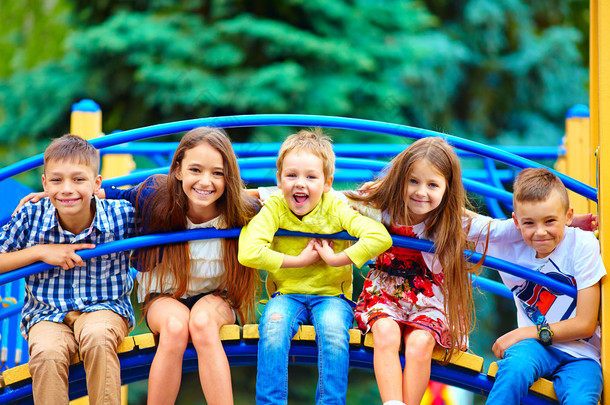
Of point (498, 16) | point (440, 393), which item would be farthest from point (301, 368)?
point (498, 16)

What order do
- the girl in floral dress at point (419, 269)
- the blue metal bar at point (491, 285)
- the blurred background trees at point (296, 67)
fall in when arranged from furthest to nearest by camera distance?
the blurred background trees at point (296, 67) < the blue metal bar at point (491, 285) < the girl in floral dress at point (419, 269)

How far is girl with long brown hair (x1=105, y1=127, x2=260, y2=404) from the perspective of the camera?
2385mm

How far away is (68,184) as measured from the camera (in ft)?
7.82

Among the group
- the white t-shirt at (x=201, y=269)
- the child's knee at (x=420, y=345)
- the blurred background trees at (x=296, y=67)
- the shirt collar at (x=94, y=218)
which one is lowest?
the child's knee at (x=420, y=345)

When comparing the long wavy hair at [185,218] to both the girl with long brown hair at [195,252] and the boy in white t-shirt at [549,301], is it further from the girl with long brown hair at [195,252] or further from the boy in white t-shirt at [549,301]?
the boy in white t-shirt at [549,301]

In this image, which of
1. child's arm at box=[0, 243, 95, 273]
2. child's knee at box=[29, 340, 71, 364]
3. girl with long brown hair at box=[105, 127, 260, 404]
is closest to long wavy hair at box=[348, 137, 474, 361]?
girl with long brown hair at box=[105, 127, 260, 404]

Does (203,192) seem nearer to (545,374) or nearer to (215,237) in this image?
(215,237)

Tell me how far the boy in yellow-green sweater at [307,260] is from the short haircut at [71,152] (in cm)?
57

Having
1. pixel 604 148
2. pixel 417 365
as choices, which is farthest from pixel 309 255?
pixel 604 148

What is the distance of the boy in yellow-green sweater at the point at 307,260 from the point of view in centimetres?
228

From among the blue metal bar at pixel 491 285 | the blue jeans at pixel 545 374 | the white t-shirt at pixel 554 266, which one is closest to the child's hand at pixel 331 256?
the white t-shirt at pixel 554 266

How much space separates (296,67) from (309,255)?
399 cm

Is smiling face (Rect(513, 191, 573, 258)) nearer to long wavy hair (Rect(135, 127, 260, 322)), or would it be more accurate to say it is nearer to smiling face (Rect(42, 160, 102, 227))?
long wavy hair (Rect(135, 127, 260, 322))

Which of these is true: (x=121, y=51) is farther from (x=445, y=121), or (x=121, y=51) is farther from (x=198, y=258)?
(x=198, y=258)
